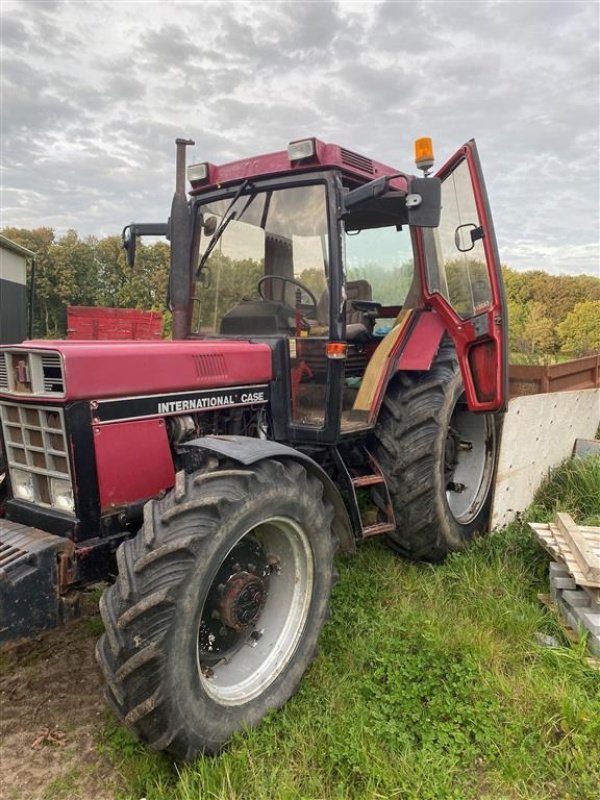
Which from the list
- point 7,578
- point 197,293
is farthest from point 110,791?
point 197,293

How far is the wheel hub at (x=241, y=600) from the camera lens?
94.0 inches

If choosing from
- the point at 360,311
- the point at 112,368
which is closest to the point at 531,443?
the point at 360,311

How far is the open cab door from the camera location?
10.6ft

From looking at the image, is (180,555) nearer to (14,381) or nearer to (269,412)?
(14,381)

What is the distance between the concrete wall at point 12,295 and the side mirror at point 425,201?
424 inches

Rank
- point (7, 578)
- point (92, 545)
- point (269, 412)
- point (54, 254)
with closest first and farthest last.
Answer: point (7, 578) → point (92, 545) → point (269, 412) → point (54, 254)

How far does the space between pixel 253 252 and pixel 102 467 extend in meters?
1.66

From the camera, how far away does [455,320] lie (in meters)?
3.66

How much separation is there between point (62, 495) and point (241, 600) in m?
0.86

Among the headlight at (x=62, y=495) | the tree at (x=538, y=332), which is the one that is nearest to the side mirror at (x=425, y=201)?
the headlight at (x=62, y=495)

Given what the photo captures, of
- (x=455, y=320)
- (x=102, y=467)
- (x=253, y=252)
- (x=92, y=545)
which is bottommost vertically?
(x=92, y=545)

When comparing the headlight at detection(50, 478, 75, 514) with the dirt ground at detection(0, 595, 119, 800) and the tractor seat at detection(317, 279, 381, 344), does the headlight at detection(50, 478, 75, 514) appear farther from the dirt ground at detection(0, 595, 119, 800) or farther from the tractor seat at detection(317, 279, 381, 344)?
the tractor seat at detection(317, 279, 381, 344)

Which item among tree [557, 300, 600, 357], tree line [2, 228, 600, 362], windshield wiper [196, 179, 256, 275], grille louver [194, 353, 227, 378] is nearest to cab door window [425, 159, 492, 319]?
windshield wiper [196, 179, 256, 275]

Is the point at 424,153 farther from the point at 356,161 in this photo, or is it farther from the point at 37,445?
the point at 37,445
